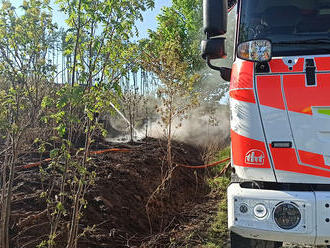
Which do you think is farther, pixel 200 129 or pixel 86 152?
pixel 200 129

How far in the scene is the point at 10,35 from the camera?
2941 millimetres

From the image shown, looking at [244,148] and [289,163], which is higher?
[244,148]

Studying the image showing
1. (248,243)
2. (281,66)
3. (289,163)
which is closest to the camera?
(289,163)

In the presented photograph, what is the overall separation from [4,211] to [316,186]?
9.60 ft

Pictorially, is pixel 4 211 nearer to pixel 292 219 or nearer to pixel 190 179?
pixel 292 219

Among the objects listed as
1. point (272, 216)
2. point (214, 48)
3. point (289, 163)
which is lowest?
point (272, 216)

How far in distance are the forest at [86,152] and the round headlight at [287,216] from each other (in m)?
1.72

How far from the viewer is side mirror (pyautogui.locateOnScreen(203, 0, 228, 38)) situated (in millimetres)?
2934

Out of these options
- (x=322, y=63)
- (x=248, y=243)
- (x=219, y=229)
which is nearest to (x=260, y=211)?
(x=248, y=243)

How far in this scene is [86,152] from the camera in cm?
318

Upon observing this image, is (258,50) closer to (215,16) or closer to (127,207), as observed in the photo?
(215,16)

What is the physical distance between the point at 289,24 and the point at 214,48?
2.38 ft

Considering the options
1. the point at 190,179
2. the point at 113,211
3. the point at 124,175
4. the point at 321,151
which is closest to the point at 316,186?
the point at 321,151

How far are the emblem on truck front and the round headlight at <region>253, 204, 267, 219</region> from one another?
0.36 meters
